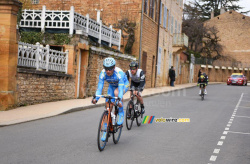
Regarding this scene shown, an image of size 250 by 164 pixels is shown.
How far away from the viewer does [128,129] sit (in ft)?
29.6

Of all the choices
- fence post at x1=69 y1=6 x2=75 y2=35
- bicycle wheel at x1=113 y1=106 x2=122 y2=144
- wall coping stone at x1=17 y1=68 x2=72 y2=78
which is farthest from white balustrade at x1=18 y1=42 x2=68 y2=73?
bicycle wheel at x1=113 y1=106 x2=122 y2=144

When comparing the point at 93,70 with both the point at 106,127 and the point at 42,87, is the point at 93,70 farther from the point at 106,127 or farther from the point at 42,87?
the point at 106,127

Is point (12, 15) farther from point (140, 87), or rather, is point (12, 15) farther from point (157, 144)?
point (157, 144)

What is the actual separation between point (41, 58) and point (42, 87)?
1142mm

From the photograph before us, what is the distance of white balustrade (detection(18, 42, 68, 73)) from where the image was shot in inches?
488

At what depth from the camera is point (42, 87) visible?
44.3 feet

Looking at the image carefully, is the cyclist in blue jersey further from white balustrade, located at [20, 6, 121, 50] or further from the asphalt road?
white balustrade, located at [20, 6, 121, 50]

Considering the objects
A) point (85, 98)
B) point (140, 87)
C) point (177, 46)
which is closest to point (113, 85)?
point (140, 87)

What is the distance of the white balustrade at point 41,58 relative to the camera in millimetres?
12383

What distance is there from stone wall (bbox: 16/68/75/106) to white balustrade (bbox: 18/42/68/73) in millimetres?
318

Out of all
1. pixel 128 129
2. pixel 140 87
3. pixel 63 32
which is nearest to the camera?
pixel 128 129

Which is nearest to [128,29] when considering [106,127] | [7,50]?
[7,50]

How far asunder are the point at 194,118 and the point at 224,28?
181 ft

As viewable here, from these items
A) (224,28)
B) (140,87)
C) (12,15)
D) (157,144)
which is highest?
(224,28)
